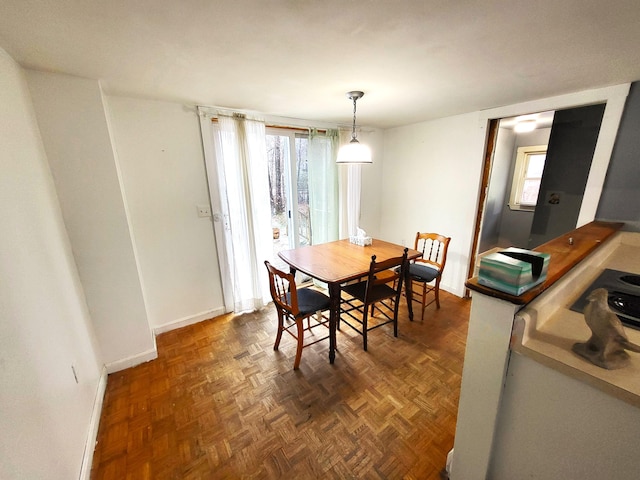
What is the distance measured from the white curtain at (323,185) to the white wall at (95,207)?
6.72 feet

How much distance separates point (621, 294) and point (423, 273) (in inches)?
58.6

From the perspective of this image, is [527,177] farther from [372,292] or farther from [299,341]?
[299,341]

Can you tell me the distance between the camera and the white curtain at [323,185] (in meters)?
3.20

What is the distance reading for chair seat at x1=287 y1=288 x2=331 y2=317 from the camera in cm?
197

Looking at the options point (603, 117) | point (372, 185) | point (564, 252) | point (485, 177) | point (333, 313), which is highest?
point (603, 117)

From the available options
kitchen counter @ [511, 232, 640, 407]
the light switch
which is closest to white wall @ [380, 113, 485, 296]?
kitchen counter @ [511, 232, 640, 407]

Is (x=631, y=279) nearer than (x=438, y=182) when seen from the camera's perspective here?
Yes

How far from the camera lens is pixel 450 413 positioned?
163 centimetres

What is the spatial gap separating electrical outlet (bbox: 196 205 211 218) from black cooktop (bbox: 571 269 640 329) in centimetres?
273

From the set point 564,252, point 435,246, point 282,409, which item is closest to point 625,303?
point 564,252

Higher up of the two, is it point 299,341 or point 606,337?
point 606,337

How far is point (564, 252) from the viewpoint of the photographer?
49.8 inches

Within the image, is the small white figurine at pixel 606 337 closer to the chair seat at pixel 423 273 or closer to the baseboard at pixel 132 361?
the chair seat at pixel 423 273

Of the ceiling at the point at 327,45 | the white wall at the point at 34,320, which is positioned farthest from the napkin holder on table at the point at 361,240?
the white wall at the point at 34,320
